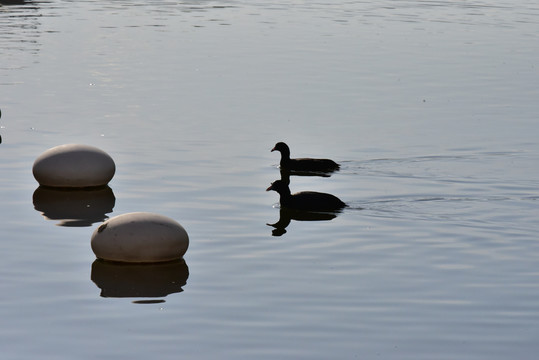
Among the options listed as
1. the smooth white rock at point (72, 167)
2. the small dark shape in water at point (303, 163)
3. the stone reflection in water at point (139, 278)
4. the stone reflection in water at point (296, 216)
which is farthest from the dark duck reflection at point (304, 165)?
the stone reflection in water at point (139, 278)

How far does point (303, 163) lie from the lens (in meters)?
23.5

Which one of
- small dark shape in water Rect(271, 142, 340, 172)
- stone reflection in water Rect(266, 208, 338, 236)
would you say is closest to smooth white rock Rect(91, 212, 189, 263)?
stone reflection in water Rect(266, 208, 338, 236)

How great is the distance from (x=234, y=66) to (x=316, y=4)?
3183cm

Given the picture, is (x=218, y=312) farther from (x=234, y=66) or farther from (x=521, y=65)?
(x=521, y=65)

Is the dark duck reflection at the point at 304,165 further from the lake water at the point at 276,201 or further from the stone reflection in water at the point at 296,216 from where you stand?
the stone reflection in water at the point at 296,216

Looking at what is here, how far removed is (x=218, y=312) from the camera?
45.5 ft

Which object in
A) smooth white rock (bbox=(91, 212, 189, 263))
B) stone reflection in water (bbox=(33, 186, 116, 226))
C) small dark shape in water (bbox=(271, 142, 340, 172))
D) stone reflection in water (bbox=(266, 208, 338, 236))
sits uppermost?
smooth white rock (bbox=(91, 212, 189, 263))

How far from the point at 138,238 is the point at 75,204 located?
4843 mm

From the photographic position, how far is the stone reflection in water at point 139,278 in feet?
48.8

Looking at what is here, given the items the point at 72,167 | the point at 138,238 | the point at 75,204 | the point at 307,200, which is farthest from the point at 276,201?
the point at 138,238

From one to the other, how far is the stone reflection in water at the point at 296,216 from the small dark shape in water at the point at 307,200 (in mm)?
92

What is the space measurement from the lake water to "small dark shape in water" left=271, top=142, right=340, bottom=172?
0.37m

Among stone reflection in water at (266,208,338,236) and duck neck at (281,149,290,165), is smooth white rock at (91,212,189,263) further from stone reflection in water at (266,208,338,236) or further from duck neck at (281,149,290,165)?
duck neck at (281,149,290,165)

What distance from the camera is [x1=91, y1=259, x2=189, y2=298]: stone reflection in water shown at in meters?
14.9
